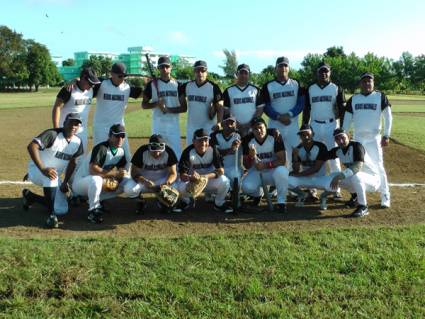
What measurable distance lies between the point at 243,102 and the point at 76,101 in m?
2.68

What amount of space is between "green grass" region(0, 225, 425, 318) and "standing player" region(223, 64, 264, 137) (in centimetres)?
267

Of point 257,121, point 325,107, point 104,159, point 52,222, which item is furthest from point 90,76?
point 325,107

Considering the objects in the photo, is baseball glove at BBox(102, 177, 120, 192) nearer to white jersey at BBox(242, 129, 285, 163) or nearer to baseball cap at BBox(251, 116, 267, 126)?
white jersey at BBox(242, 129, 285, 163)

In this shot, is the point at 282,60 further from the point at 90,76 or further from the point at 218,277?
the point at 218,277

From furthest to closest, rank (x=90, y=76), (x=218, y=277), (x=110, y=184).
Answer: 1. (x=90, y=76)
2. (x=110, y=184)
3. (x=218, y=277)

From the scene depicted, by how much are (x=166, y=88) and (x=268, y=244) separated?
361cm

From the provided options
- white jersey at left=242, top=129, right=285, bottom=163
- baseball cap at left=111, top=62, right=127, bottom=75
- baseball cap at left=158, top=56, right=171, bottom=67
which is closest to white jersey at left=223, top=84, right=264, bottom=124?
white jersey at left=242, top=129, right=285, bottom=163

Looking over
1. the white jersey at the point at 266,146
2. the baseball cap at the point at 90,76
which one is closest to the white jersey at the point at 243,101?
the white jersey at the point at 266,146

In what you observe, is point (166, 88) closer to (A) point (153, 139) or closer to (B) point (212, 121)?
(B) point (212, 121)

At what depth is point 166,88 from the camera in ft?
25.5

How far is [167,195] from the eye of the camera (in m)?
6.52

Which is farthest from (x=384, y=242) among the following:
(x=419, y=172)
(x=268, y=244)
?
(x=419, y=172)

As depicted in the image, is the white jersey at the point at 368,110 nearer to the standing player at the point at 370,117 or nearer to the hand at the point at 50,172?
the standing player at the point at 370,117

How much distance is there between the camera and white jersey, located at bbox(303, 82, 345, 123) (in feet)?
24.9
